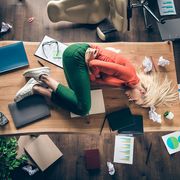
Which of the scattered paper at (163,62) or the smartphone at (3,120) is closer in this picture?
the smartphone at (3,120)

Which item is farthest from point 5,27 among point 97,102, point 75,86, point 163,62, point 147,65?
point 163,62

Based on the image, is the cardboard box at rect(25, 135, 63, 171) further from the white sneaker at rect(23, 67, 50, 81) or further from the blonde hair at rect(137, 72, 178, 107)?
the blonde hair at rect(137, 72, 178, 107)

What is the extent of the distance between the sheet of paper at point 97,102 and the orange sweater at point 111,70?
0.09m

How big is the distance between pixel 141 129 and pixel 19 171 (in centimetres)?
146

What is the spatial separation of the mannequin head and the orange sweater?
79mm

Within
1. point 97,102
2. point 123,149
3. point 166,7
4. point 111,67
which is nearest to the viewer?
point 111,67

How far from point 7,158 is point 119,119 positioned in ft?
3.69

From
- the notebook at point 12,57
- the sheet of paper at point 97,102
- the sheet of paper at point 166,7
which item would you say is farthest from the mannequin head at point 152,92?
the sheet of paper at point 166,7

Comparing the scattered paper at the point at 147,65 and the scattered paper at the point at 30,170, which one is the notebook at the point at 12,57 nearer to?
the scattered paper at the point at 147,65

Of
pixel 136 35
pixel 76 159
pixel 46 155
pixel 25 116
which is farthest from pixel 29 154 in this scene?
pixel 136 35

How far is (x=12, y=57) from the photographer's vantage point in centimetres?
263

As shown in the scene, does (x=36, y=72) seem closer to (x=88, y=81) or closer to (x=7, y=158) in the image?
(x=88, y=81)

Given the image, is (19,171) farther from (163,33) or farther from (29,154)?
(163,33)

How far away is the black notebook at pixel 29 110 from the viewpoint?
2482 mm
